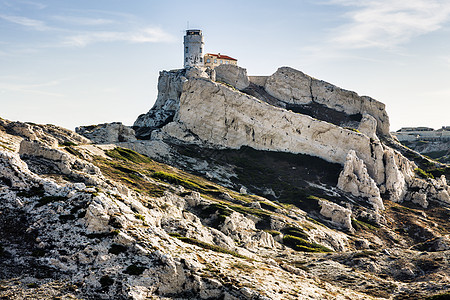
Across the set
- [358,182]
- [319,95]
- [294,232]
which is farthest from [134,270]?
[319,95]

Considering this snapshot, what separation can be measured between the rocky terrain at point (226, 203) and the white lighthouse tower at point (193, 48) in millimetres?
10181

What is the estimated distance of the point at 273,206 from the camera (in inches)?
4099

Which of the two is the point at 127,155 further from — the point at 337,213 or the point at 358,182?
the point at 358,182

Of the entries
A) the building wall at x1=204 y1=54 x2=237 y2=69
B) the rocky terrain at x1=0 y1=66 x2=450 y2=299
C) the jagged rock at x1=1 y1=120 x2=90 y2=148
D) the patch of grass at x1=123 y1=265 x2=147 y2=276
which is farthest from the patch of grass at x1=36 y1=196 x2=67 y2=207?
the building wall at x1=204 y1=54 x2=237 y2=69

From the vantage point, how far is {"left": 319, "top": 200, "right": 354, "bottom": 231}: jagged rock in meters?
105

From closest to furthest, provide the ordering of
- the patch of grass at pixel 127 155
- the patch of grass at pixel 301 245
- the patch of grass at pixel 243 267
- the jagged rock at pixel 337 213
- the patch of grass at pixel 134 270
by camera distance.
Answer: the patch of grass at pixel 134 270, the patch of grass at pixel 243 267, the patch of grass at pixel 301 245, the jagged rock at pixel 337 213, the patch of grass at pixel 127 155

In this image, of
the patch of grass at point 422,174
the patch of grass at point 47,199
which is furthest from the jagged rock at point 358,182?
the patch of grass at point 47,199

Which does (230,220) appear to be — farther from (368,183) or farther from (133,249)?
(368,183)

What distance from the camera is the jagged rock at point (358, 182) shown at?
12356 centimetres

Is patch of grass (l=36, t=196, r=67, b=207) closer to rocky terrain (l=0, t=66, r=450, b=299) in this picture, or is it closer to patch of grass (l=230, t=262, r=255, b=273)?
rocky terrain (l=0, t=66, r=450, b=299)

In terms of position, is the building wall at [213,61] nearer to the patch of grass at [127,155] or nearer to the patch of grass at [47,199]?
the patch of grass at [127,155]

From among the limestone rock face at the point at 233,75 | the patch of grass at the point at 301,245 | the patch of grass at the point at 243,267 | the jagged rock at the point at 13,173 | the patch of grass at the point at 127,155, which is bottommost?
the patch of grass at the point at 301,245

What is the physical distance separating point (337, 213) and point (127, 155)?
5110 centimetres

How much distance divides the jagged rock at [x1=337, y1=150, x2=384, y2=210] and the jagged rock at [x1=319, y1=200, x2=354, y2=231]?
14.8 meters
